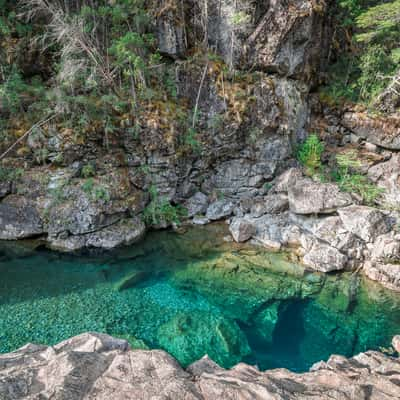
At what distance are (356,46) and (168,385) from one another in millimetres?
14970

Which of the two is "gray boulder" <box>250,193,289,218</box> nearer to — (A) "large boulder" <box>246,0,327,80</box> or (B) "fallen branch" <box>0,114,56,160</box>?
(A) "large boulder" <box>246,0,327,80</box>

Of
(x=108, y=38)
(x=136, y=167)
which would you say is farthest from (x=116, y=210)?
(x=108, y=38)

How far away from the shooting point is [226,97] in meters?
10.5

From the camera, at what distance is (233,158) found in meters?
11.4

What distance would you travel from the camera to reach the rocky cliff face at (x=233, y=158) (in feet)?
29.8

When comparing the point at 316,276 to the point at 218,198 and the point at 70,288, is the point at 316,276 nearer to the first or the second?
the point at 218,198

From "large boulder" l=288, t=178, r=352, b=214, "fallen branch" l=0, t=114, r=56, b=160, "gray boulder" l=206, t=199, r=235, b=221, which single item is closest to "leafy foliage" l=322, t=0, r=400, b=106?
"large boulder" l=288, t=178, r=352, b=214

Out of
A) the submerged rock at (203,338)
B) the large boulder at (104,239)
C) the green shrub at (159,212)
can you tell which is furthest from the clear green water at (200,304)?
the green shrub at (159,212)

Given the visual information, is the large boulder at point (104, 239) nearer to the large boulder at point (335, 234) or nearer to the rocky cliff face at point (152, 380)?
the rocky cliff face at point (152, 380)

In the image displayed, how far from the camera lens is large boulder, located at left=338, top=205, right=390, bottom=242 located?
8.16 metres

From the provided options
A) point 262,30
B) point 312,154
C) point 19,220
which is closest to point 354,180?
point 312,154

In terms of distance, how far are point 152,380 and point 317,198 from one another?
8268 millimetres

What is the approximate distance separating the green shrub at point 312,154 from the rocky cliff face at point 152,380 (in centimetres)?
839

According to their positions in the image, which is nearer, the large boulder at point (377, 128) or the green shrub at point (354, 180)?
the green shrub at point (354, 180)
